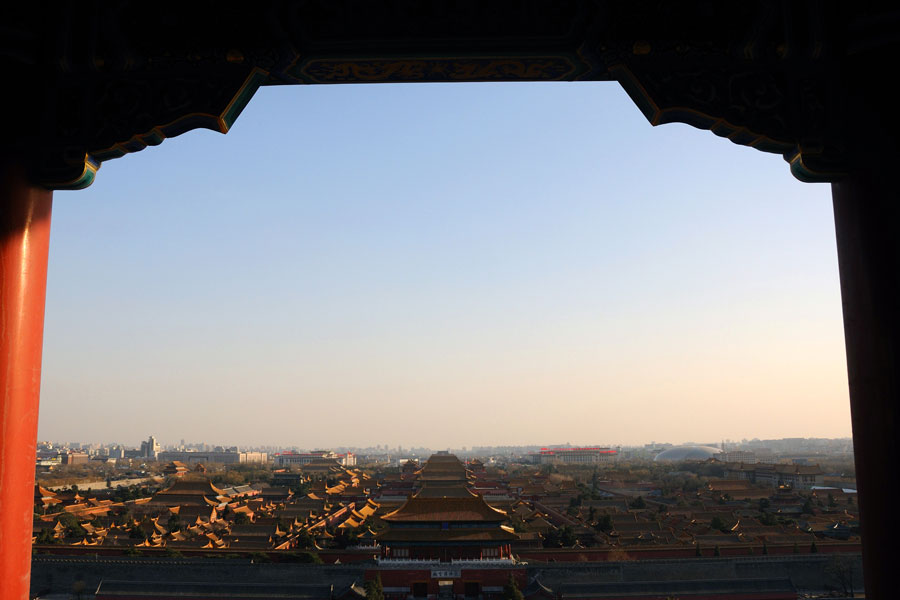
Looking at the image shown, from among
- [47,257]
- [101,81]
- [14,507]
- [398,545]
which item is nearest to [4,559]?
[14,507]

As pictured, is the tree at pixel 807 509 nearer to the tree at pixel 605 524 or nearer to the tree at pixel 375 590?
the tree at pixel 605 524

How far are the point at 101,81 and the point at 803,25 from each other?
2.43m

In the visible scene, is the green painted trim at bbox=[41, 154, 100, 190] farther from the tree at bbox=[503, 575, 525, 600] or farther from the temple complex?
the temple complex

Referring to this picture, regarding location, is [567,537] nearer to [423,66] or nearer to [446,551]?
[446,551]

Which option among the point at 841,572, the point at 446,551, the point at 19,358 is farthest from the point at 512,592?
the point at 19,358

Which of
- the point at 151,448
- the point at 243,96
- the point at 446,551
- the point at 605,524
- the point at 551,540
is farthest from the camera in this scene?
the point at 151,448

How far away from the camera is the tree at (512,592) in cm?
1684

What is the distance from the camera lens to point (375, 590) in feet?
55.5

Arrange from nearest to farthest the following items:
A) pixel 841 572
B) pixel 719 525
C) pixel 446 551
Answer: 1. pixel 446 551
2. pixel 841 572
3. pixel 719 525

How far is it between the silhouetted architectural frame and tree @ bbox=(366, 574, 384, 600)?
15659mm

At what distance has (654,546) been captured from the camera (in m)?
22.6

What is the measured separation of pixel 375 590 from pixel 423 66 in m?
16.4

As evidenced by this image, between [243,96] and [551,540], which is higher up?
[243,96]

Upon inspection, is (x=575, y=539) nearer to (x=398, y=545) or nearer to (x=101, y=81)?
(x=398, y=545)
